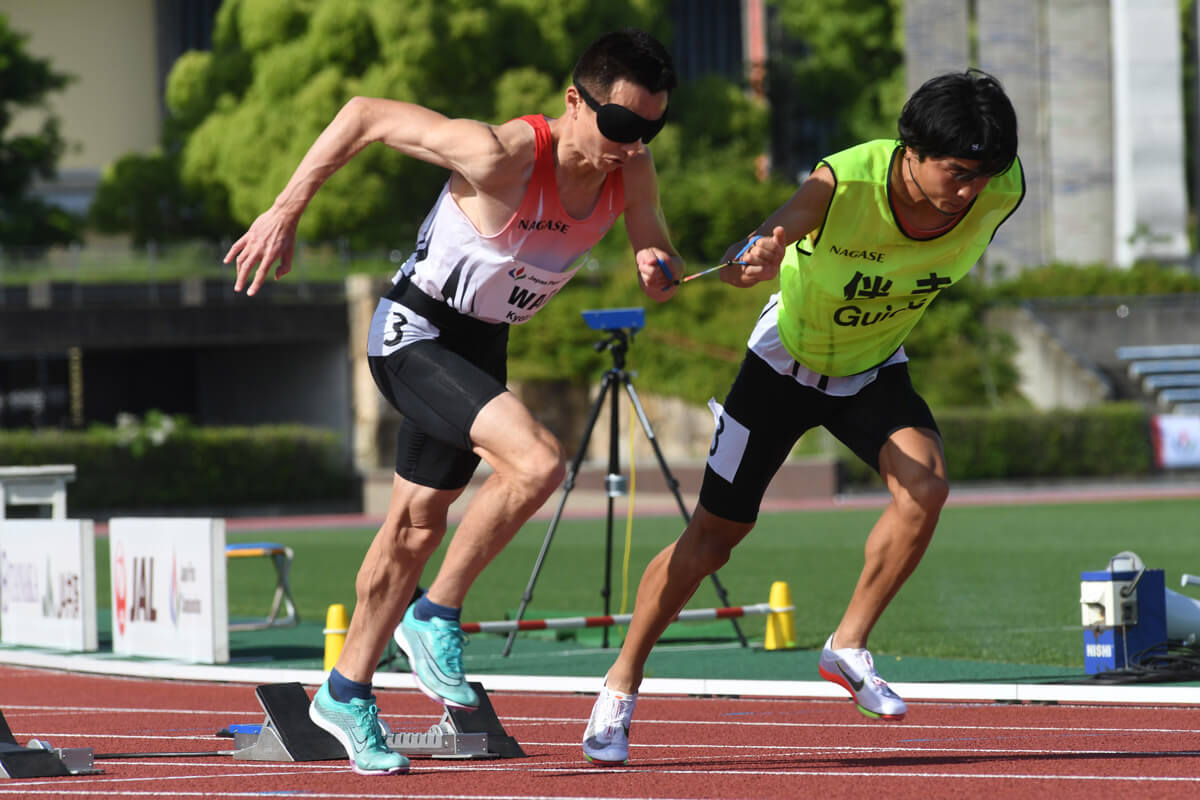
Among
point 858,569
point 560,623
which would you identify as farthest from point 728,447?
point 858,569

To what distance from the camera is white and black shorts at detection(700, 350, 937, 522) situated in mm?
5742

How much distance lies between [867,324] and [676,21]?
6185cm

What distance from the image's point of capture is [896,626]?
1159cm

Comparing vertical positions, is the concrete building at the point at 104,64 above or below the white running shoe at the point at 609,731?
above

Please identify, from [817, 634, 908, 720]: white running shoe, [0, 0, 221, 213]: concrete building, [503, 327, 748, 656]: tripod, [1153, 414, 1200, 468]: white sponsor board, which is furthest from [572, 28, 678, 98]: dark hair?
[0, 0, 221, 213]: concrete building

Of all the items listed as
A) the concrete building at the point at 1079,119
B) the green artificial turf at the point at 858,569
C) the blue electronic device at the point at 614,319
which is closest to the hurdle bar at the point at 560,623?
the green artificial turf at the point at 858,569

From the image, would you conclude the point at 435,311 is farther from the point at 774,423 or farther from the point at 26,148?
the point at 26,148

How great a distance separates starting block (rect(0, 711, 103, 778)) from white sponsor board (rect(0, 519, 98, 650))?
5.65 m

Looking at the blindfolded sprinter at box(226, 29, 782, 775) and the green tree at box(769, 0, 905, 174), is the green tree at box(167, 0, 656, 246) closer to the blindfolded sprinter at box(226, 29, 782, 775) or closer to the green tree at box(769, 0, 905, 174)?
the green tree at box(769, 0, 905, 174)

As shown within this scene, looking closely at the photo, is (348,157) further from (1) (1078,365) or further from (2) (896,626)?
(1) (1078,365)

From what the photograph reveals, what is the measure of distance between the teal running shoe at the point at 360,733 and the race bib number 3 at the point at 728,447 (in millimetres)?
1359

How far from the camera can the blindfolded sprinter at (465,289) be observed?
501 cm

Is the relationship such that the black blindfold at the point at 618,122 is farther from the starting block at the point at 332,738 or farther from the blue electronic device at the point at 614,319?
the blue electronic device at the point at 614,319

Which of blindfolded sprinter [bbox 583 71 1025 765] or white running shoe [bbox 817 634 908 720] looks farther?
white running shoe [bbox 817 634 908 720]
